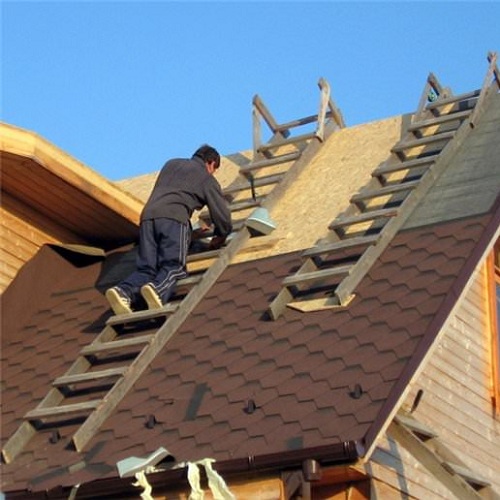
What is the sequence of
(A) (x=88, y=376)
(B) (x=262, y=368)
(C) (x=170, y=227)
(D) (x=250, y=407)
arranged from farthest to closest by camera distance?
(C) (x=170, y=227) < (A) (x=88, y=376) < (B) (x=262, y=368) < (D) (x=250, y=407)

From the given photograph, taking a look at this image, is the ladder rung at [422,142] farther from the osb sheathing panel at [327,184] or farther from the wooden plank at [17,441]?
the wooden plank at [17,441]

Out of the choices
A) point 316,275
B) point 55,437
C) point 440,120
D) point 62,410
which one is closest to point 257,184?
point 440,120

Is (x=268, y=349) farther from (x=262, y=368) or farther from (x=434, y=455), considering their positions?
(x=434, y=455)

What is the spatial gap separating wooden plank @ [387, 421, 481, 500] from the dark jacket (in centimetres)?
264

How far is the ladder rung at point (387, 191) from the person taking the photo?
34.2 ft

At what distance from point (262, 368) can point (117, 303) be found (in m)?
1.47

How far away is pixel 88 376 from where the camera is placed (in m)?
9.14

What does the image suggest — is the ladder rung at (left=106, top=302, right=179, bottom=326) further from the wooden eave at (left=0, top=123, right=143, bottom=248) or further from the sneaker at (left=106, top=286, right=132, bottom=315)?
the wooden eave at (left=0, top=123, right=143, bottom=248)

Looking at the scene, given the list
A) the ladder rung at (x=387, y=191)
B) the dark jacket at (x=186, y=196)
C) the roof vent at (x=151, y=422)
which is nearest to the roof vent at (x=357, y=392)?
the roof vent at (x=151, y=422)

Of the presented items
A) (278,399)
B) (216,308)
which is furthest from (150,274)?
(278,399)

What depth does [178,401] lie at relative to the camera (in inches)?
345

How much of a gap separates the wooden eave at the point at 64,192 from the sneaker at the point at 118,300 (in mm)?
1381

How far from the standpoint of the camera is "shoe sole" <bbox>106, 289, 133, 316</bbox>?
32.2 feet

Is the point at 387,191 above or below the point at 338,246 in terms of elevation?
above
